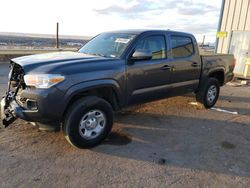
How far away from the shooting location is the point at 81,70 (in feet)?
11.5

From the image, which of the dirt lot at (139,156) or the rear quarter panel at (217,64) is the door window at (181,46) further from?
the dirt lot at (139,156)

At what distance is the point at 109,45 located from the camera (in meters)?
4.59

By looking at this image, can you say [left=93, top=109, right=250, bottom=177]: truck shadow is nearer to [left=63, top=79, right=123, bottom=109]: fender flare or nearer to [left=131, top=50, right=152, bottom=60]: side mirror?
[left=63, top=79, right=123, bottom=109]: fender flare

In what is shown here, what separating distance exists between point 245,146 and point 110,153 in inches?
93.7

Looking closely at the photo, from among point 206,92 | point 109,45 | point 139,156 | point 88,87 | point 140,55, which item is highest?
point 109,45

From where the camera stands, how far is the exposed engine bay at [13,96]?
361cm

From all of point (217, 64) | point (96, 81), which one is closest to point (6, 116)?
point (96, 81)

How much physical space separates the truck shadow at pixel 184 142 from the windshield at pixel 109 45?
1.49 metres

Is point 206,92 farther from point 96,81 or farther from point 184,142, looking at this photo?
point 96,81

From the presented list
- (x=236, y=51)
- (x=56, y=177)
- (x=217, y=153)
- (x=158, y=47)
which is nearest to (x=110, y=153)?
(x=56, y=177)

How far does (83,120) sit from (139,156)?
1.03 metres

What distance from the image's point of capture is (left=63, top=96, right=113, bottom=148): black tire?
11.6ft

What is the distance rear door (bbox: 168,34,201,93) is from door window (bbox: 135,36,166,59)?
0.25 metres

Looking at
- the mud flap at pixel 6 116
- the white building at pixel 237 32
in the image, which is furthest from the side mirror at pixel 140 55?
the white building at pixel 237 32
